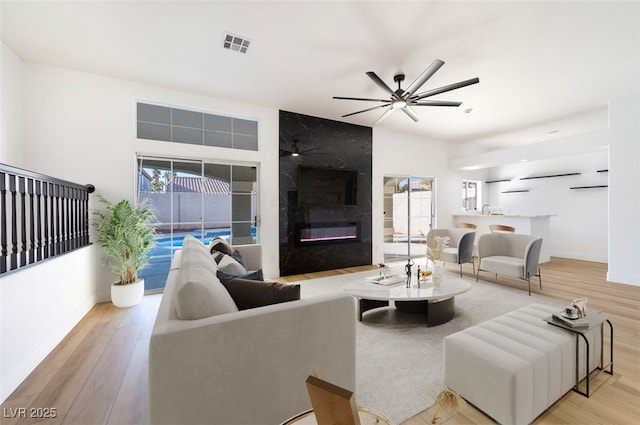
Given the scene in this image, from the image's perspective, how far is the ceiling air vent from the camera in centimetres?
286

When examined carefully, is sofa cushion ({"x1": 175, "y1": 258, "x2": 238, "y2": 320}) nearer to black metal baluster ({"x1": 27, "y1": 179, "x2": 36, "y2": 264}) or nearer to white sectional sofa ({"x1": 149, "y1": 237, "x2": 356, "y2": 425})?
white sectional sofa ({"x1": 149, "y1": 237, "x2": 356, "y2": 425})

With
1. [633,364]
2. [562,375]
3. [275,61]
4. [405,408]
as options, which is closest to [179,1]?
[275,61]

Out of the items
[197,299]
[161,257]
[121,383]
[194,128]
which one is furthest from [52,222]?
[197,299]

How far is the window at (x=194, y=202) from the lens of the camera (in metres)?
4.10

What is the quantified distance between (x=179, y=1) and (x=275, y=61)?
120 centimetres

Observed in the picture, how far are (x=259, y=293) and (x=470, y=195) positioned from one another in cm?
861

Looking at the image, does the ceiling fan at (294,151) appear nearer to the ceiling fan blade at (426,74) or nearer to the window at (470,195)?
the ceiling fan blade at (426,74)

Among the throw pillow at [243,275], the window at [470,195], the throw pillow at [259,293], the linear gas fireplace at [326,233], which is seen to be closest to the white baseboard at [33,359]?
the throw pillow at [243,275]

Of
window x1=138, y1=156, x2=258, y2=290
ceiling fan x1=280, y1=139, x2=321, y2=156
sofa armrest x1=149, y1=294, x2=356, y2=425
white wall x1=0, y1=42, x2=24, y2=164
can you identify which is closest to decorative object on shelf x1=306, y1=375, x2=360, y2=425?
sofa armrest x1=149, y1=294, x2=356, y2=425

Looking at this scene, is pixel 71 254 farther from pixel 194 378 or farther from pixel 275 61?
pixel 275 61

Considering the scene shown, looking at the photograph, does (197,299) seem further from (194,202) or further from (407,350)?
(194,202)

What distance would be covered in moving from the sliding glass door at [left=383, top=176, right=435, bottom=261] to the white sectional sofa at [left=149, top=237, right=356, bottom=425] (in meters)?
5.12

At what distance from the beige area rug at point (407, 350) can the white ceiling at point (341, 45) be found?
3.12m

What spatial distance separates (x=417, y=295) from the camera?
8.64 ft
